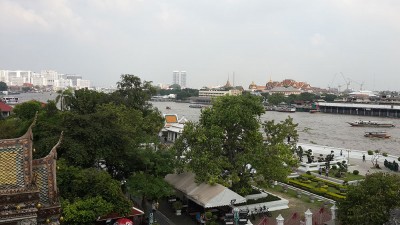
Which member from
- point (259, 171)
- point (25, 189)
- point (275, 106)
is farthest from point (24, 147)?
point (275, 106)

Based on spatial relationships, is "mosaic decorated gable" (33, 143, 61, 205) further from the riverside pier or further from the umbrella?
the riverside pier

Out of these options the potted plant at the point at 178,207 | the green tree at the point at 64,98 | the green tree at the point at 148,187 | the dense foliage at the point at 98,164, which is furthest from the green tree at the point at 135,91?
the green tree at the point at 148,187

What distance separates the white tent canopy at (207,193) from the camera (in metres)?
19.8

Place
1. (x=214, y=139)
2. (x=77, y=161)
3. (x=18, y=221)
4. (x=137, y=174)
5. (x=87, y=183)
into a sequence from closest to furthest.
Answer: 1. (x=18, y=221)
2. (x=87, y=183)
3. (x=77, y=161)
4. (x=137, y=174)
5. (x=214, y=139)

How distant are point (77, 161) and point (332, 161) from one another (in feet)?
77.7

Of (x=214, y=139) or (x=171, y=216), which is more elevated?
(x=214, y=139)

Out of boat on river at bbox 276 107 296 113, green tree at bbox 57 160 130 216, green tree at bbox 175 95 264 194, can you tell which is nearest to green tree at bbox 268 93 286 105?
boat on river at bbox 276 107 296 113

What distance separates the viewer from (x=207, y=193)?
67.0ft

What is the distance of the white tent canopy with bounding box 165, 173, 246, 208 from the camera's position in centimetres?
1975

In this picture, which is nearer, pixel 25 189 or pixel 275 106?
pixel 25 189

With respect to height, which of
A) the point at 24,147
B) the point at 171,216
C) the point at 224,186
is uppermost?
the point at 24,147

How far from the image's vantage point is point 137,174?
20.3m

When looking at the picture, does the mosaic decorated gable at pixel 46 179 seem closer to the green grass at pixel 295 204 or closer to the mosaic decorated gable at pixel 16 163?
the mosaic decorated gable at pixel 16 163

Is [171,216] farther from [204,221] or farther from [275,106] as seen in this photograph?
[275,106]
